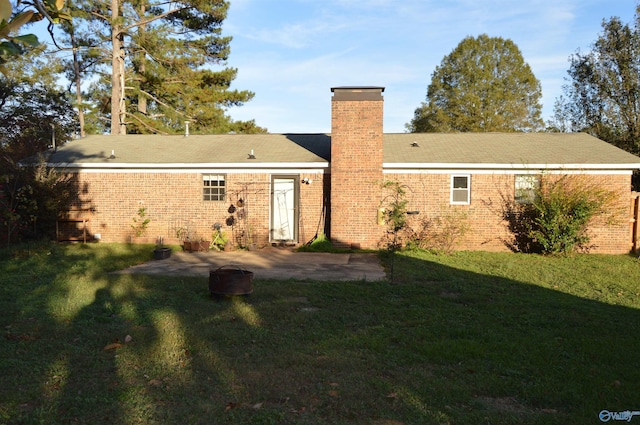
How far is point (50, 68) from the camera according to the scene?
98.4 feet

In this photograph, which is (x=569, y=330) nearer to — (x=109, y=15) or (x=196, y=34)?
(x=196, y=34)

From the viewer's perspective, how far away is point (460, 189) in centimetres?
1388

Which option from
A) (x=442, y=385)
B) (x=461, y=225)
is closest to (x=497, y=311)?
(x=442, y=385)

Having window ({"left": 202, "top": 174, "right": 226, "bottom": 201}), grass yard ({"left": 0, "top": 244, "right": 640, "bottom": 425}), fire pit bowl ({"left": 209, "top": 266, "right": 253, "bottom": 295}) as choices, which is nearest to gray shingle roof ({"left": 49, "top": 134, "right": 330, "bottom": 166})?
window ({"left": 202, "top": 174, "right": 226, "bottom": 201})

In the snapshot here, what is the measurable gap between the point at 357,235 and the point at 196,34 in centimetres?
1664

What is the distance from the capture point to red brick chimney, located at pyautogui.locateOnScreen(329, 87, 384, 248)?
13.4 m

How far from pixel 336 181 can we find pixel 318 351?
28.7ft

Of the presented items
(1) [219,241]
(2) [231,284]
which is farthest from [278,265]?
(2) [231,284]

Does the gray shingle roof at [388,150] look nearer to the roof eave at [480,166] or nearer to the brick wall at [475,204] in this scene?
the roof eave at [480,166]

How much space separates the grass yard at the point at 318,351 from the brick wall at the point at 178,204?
555cm

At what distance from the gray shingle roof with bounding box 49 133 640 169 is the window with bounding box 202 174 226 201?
0.52m

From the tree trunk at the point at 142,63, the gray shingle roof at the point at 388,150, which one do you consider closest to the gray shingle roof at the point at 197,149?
the gray shingle roof at the point at 388,150

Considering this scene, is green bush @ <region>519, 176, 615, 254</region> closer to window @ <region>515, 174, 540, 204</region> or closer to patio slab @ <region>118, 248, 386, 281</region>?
window @ <region>515, 174, 540, 204</region>

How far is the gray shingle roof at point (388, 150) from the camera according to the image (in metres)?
13.7
